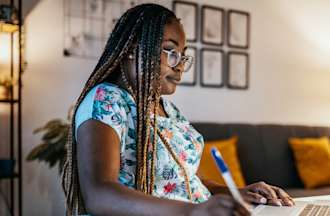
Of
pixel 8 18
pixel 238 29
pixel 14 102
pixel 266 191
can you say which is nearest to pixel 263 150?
pixel 238 29

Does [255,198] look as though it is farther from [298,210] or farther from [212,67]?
[212,67]

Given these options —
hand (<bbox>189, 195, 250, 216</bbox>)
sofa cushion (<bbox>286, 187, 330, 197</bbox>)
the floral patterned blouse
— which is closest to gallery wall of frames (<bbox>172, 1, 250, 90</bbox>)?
sofa cushion (<bbox>286, 187, 330, 197</bbox>)

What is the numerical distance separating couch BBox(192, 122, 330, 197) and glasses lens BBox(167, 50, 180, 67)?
190cm

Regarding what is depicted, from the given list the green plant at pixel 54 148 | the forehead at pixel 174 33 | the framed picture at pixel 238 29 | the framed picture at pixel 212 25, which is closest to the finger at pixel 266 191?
the forehead at pixel 174 33

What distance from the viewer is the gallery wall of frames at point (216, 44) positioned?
320 centimetres

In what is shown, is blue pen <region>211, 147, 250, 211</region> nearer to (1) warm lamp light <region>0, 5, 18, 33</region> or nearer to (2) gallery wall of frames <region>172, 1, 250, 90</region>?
(1) warm lamp light <region>0, 5, 18, 33</region>

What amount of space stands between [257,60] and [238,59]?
0.20 meters

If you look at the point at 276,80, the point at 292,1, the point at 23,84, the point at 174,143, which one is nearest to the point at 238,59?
the point at 276,80

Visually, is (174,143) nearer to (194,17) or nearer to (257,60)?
(194,17)

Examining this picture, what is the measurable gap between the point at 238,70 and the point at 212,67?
0.79 feet

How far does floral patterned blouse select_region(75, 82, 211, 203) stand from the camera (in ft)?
2.98

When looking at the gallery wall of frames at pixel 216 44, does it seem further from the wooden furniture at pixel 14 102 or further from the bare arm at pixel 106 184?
the bare arm at pixel 106 184

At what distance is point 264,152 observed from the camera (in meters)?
3.10

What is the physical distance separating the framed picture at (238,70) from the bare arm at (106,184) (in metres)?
2.61
